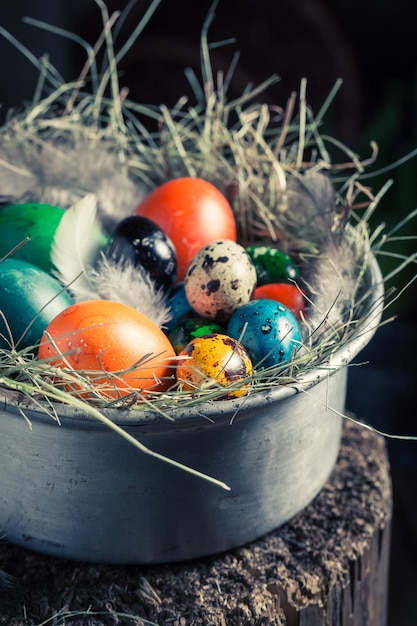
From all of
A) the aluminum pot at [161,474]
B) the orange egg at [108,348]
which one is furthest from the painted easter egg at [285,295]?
the orange egg at [108,348]

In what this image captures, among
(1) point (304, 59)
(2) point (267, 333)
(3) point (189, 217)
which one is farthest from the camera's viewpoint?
(1) point (304, 59)

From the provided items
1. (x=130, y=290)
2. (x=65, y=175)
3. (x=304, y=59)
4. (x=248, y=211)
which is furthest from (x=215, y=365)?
(x=304, y=59)

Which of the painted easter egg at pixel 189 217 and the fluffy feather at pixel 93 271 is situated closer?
the fluffy feather at pixel 93 271

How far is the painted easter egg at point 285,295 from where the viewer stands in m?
1.27

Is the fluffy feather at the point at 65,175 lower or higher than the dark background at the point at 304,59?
higher

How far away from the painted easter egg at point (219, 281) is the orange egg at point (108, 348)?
12 cm

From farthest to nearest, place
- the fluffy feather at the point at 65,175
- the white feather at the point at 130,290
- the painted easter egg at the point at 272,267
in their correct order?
the fluffy feather at the point at 65,175 < the painted easter egg at the point at 272,267 < the white feather at the point at 130,290

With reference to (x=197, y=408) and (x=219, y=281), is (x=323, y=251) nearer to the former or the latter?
(x=219, y=281)

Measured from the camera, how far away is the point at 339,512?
1296mm

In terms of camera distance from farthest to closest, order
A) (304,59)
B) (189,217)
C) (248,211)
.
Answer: (304,59) → (248,211) → (189,217)

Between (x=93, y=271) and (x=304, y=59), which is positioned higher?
(x=93, y=271)

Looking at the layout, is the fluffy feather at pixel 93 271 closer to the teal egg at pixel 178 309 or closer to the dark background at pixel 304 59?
the teal egg at pixel 178 309

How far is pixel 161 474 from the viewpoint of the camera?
1.05 meters

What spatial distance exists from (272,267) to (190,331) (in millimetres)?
212
